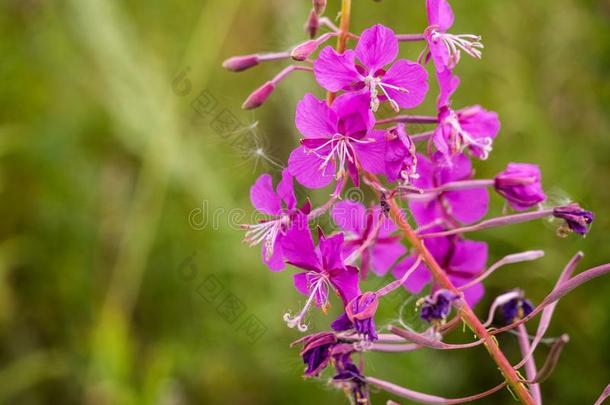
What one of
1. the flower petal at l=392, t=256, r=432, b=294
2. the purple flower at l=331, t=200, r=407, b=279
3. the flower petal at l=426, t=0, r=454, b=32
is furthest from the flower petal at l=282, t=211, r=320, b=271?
the flower petal at l=426, t=0, r=454, b=32

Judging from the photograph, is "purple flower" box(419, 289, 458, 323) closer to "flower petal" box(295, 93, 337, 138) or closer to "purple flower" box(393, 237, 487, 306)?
"purple flower" box(393, 237, 487, 306)

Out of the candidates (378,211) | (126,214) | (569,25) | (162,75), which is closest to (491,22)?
(569,25)

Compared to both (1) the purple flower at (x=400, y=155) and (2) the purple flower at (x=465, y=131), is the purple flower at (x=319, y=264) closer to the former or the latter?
(1) the purple flower at (x=400, y=155)

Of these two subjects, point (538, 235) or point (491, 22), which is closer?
point (538, 235)

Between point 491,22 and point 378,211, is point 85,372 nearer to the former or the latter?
point 378,211

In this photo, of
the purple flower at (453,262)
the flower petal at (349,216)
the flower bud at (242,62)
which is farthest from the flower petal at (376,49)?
the purple flower at (453,262)
